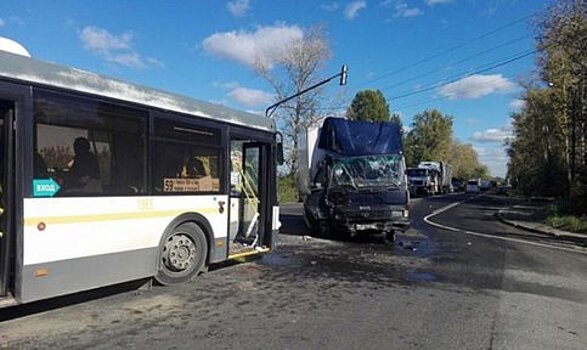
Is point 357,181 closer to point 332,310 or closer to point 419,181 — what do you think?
point 332,310

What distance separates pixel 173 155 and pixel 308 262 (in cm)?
450

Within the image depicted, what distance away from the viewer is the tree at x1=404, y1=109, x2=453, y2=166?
110062mm

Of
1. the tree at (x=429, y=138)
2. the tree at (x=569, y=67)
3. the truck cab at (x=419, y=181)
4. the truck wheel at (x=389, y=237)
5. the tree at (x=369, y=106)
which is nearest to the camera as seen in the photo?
the truck wheel at (x=389, y=237)

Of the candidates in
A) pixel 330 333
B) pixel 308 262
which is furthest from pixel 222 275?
pixel 330 333

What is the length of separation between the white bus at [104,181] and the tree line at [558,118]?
61.5 feet

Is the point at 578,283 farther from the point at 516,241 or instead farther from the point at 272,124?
the point at 516,241

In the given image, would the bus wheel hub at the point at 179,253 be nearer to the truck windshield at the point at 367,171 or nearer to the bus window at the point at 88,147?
the bus window at the point at 88,147

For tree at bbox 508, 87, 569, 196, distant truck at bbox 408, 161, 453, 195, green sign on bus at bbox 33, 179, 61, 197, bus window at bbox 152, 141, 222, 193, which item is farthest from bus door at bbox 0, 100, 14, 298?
distant truck at bbox 408, 161, 453, 195

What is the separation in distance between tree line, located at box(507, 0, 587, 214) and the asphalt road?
14739 mm

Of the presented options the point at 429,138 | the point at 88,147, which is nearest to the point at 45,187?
the point at 88,147

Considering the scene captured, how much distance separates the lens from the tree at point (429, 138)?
11006 cm

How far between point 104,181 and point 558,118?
45.4m

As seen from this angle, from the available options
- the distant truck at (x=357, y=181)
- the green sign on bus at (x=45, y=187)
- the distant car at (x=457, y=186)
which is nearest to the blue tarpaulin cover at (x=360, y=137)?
the distant truck at (x=357, y=181)

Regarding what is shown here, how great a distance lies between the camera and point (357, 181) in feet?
53.0
